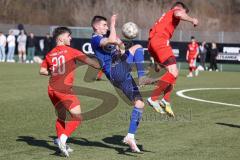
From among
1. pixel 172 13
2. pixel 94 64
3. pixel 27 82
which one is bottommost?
pixel 27 82

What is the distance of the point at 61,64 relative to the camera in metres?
9.48

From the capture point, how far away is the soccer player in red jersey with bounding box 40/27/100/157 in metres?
9.48

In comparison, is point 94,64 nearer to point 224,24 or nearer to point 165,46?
point 165,46

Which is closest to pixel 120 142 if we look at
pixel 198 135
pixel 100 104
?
pixel 198 135

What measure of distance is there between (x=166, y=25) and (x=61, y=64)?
3.86 meters

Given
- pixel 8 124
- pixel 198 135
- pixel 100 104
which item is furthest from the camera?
pixel 100 104

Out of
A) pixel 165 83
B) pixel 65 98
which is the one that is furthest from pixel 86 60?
pixel 165 83

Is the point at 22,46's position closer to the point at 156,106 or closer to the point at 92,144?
the point at 156,106

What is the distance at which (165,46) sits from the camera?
1293cm

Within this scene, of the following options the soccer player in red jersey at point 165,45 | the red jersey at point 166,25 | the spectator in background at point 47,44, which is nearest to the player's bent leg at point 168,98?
the soccer player in red jersey at point 165,45

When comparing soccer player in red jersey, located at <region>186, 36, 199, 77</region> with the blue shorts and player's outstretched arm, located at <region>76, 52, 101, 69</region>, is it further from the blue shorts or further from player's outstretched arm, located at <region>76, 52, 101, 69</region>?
player's outstretched arm, located at <region>76, 52, 101, 69</region>

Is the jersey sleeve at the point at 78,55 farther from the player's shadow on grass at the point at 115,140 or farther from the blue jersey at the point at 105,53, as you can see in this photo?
the player's shadow on grass at the point at 115,140

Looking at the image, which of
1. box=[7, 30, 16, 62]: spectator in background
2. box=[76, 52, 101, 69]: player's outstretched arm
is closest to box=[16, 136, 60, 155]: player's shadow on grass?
box=[76, 52, 101, 69]: player's outstretched arm

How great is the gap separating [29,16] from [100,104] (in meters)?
57.9
